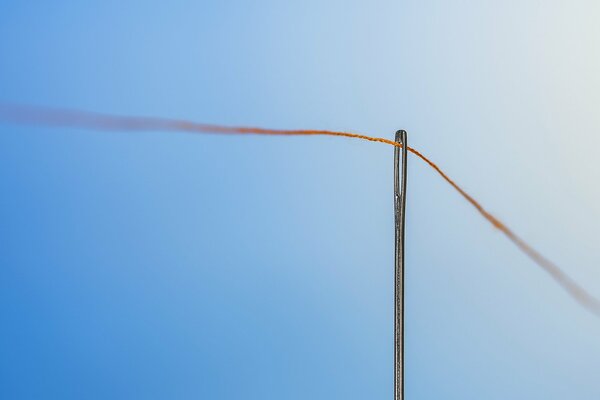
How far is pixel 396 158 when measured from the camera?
65 cm

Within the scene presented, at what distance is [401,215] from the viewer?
64 centimetres

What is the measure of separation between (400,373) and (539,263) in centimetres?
86

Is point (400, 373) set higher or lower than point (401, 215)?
lower

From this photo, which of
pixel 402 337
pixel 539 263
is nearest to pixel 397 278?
pixel 402 337

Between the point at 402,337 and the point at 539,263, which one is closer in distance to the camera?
the point at 402,337

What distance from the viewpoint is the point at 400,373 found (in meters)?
0.63

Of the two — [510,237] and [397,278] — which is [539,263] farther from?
[397,278]

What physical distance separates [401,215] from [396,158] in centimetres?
5

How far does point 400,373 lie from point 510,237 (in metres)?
0.76

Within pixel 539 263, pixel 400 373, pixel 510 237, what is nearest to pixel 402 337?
pixel 400 373

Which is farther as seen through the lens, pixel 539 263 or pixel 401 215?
pixel 539 263

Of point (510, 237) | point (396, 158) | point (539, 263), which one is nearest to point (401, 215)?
point (396, 158)

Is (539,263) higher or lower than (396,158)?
lower

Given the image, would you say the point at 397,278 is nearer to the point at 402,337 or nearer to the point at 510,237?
the point at 402,337
